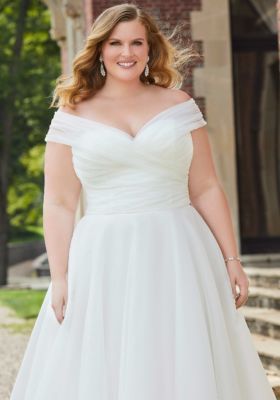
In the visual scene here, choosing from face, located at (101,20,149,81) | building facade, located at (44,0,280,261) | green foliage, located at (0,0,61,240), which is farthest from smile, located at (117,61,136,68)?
green foliage, located at (0,0,61,240)

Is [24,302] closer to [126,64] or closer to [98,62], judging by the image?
[98,62]

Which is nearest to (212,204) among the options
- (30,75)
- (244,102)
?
(244,102)

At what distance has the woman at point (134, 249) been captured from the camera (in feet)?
12.6

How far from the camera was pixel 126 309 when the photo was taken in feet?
12.8

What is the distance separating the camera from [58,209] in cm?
404

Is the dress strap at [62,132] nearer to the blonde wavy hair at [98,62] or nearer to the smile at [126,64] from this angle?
the blonde wavy hair at [98,62]

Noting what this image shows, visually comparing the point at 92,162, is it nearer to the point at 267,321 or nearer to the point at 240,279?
the point at 240,279

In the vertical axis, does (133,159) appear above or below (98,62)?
below

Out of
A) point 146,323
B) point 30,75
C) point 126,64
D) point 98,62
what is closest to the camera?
point 146,323

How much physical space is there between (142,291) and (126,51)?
3.02ft

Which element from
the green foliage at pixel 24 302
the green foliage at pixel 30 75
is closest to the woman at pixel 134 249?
the green foliage at pixel 24 302

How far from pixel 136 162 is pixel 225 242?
50 cm

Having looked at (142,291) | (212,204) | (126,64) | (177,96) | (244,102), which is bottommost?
(142,291)

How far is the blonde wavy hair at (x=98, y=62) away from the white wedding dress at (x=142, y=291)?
0.11 metres
